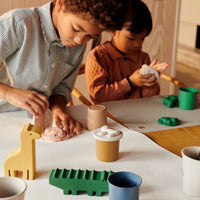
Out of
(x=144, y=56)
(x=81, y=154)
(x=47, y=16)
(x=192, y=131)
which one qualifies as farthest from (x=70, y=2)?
(x=144, y=56)

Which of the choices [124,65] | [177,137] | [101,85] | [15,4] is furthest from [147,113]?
[15,4]

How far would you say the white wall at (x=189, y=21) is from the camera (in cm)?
437

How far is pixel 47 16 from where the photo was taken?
1187 millimetres

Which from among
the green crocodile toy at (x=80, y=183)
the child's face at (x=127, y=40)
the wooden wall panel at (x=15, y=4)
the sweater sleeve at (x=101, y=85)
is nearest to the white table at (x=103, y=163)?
the green crocodile toy at (x=80, y=183)

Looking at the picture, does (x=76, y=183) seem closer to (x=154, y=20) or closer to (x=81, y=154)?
(x=81, y=154)

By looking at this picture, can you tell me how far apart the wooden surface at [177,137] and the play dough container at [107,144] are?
189mm

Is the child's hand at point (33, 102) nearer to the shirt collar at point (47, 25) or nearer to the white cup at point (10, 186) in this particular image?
the shirt collar at point (47, 25)

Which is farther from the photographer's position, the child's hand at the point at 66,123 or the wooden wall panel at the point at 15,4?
the wooden wall panel at the point at 15,4

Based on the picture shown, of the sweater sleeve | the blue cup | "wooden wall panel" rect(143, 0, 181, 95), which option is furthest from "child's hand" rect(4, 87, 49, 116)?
"wooden wall panel" rect(143, 0, 181, 95)

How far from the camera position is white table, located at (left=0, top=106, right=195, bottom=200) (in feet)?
2.54

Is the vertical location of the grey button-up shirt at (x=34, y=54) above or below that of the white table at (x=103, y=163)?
above

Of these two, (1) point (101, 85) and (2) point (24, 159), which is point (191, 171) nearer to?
(2) point (24, 159)

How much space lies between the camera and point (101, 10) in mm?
972

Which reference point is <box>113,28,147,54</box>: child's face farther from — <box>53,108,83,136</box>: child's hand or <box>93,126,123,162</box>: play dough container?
<box>93,126,123,162</box>: play dough container
